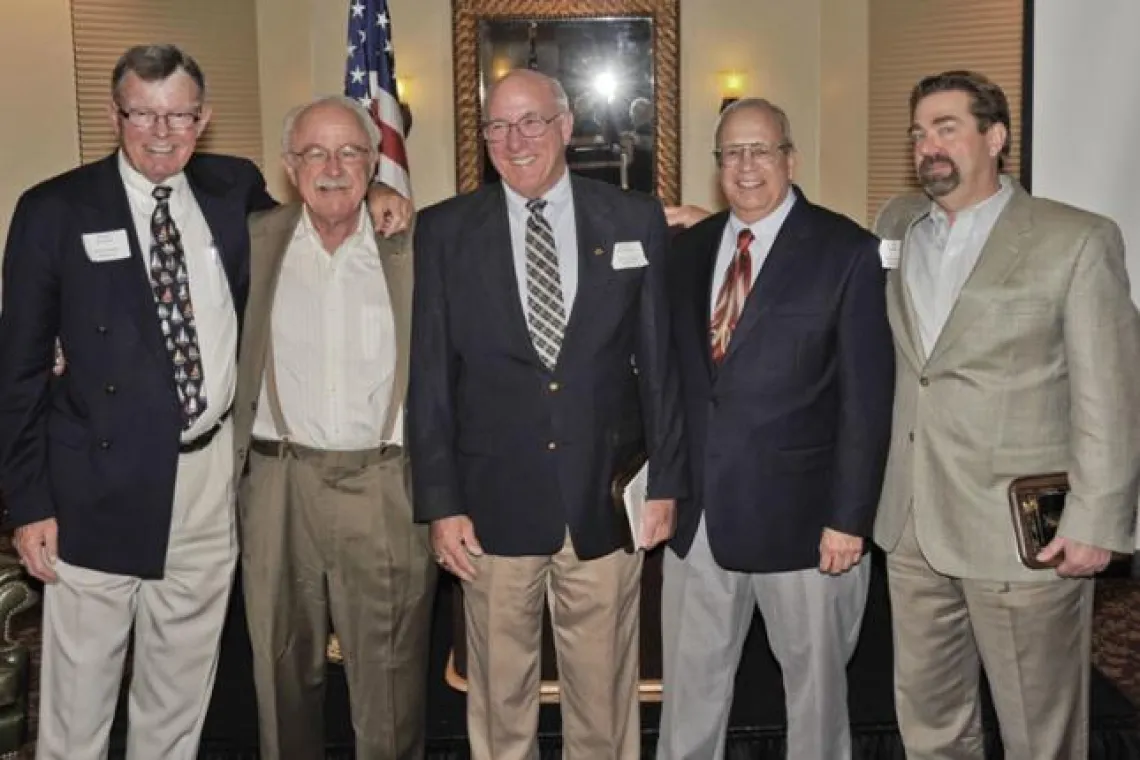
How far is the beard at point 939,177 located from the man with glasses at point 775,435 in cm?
22

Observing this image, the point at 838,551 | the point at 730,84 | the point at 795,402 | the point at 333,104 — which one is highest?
the point at 730,84

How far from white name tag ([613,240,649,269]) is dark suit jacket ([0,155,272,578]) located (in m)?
1.09

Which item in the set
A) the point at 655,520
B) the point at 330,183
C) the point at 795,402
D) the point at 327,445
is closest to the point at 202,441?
the point at 327,445

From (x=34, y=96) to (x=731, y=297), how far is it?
5513 millimetres

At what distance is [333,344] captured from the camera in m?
3.01

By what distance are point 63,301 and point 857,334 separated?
1867 mm

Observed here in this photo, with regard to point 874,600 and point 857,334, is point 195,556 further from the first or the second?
point 874,600

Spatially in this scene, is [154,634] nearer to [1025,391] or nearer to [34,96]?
[1025,391]

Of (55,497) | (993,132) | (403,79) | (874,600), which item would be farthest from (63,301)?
(403,79)

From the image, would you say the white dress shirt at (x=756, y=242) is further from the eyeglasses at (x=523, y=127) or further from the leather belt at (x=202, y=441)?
the leather belt at (x=202, y=441)

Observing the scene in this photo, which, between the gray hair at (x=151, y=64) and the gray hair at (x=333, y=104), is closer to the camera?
the gray hair at (x=151, y=64)

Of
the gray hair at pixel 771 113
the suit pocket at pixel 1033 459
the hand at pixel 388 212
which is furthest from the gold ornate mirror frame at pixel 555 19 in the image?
the suit pocket at pixel 1033 459

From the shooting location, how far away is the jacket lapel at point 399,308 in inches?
120

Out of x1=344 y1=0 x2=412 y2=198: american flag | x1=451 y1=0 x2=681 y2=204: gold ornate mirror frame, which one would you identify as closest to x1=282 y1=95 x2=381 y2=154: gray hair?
x1=344 y1=0 x2=412 y2=198: american flag
